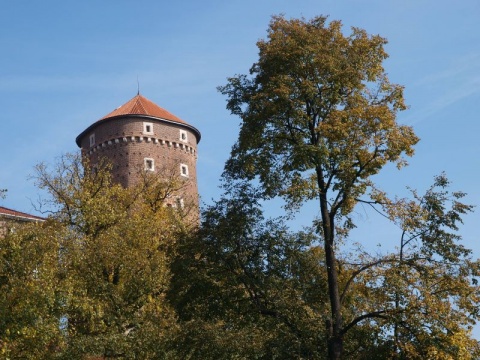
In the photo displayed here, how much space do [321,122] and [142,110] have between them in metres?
42.8

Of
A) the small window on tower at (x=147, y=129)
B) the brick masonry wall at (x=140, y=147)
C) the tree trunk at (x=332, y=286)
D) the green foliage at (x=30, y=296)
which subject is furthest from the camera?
the small window on tower at (x=147, y=129)

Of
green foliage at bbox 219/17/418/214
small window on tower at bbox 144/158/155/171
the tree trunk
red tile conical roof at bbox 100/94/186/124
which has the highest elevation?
red tile conical roof at bbox 100/94/186/124

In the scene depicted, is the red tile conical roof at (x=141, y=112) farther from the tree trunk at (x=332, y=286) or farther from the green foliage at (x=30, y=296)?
the tree trunk at (x=332, y=286)

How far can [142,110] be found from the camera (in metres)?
61.2

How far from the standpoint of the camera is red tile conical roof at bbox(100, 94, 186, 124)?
6078 cm

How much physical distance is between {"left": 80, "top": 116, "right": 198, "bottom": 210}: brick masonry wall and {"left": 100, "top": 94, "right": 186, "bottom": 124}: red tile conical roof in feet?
1.83

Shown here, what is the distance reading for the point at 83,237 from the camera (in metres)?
34.8

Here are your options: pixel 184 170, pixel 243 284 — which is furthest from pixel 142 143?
pixel 243 284

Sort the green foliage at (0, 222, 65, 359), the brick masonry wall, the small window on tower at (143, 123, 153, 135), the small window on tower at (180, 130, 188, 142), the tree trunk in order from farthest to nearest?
the small window on tower at (180, 130, 188, 142)
the small window on tower at (143, 123, 153, 135)
the brick masonry wall
the green foliage at (0, 222, 65, 359)
the tree trunk

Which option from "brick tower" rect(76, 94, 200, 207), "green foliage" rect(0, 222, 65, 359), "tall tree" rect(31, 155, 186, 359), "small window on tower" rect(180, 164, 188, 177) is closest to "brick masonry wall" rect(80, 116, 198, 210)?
"brick tower" rect(76, 94, 200, 207)

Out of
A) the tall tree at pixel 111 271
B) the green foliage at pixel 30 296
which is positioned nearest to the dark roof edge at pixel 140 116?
the tall tree at pixel 111 271

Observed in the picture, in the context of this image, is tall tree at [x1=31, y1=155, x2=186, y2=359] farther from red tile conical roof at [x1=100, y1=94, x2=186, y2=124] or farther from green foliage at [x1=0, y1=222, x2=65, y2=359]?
red tile conical roof at [x1=100, y1=94, x2=186, y2=124]

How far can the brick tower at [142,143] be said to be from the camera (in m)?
58.2

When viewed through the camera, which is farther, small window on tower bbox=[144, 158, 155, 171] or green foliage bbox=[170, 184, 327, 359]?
small window on tower bbox=[144, 158, 155, 171]
